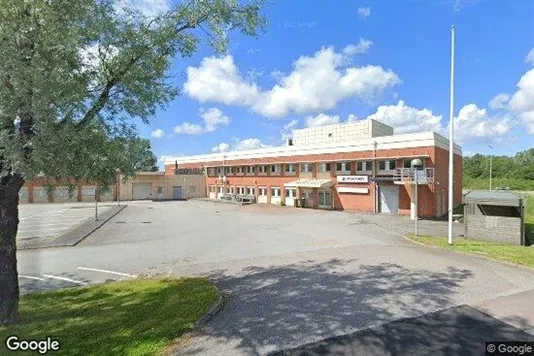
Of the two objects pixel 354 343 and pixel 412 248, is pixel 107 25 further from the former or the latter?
pixel 412 248

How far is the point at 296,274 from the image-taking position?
957 cm

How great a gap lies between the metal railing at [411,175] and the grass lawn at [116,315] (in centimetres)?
1998

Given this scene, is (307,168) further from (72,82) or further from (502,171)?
(502,171)

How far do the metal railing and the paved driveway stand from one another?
7.95m

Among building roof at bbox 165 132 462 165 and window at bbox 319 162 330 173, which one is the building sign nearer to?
window at bbox 319 162 330 173

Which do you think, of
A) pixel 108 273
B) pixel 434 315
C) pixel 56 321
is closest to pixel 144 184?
pixel 108 273

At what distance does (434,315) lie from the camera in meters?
6.52

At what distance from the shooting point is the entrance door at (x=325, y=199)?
3196 centimetres

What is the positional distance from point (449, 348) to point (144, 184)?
1917 inches

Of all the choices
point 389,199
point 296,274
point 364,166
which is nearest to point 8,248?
point 296,274

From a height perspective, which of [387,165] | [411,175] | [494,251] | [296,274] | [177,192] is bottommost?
[296,274]

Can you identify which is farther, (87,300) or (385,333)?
(87,300)

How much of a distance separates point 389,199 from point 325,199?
660 centimetres

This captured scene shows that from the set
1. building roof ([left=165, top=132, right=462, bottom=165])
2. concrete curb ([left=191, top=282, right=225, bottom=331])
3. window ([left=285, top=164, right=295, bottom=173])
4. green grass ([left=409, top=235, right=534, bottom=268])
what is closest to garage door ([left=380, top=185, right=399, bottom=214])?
building roof ([left=165, top=132, right=462, bottom=165])
